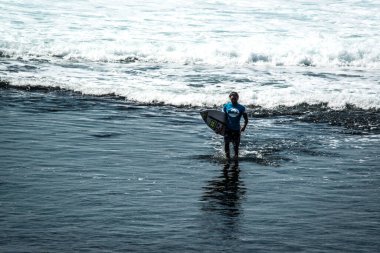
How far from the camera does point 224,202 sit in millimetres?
11625

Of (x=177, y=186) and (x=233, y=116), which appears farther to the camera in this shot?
(x=233, y=116)

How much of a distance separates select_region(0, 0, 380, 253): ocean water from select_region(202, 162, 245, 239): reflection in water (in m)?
0.04

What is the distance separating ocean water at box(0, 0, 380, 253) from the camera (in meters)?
10.1

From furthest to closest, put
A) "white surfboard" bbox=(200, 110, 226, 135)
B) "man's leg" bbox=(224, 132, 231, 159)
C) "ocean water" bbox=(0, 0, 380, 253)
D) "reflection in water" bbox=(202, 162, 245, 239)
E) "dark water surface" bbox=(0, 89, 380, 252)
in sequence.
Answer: "white surfboard" bbox=(200, 110, 226, 135) < "man's leg" bbox=(224, 132, 231, 159) < "reflection in water" bbox=(202, 162, 245, 239) < "ocean water" bbox=(0, 0, 380, 253) < "dark water surface" bbox=(0, 89, 380, 252)

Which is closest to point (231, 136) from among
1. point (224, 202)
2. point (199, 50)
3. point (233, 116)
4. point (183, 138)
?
point (233, 116)

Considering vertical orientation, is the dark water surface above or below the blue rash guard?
below

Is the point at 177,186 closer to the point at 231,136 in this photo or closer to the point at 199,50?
the point at 231,136

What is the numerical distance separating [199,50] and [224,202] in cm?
2275

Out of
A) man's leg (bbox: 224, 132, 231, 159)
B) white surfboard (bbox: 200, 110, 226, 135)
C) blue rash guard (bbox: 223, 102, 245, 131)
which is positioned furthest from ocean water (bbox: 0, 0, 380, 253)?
blue rash guard (bbox: 223, 102, 245, 131)

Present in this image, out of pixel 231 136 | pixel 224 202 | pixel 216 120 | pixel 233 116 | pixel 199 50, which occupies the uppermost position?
pixel 199 50

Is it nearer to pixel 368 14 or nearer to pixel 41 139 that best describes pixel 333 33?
pixel 368 14

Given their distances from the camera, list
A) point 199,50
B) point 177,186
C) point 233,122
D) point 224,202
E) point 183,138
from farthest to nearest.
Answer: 1. point 199,50
2. point 183,138
3. point 233,122
4. point 177,186
5. point 224,202

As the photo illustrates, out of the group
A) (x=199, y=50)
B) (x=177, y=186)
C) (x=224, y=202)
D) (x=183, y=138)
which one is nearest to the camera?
(x=224, y=202)

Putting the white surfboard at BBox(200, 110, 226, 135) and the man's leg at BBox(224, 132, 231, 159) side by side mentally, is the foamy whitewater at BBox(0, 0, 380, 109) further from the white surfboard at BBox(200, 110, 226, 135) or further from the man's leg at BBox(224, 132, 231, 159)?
the man's leg at BBox(224, 132, 231, 159)
